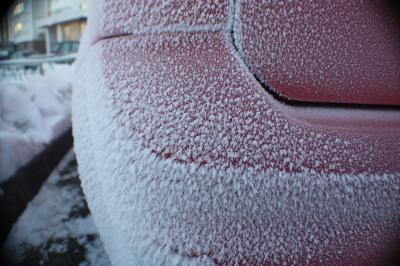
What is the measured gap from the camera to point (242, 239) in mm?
557

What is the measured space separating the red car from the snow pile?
3.59ft

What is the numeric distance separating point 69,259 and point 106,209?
0.72 metres

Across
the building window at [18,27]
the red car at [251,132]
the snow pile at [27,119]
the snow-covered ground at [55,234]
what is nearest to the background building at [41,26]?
the building window at [18,27]

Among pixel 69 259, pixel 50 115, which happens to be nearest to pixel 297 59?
pixel 69 259

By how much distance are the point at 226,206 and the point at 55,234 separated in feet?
3.76

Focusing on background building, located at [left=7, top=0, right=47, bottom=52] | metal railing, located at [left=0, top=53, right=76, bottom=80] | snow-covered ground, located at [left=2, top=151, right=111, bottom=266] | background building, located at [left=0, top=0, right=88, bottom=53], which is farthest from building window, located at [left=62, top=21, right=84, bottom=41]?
snow-covered ground, located at [left=2, top=151, right=111, bottom=266]

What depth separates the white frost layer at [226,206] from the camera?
54 cm

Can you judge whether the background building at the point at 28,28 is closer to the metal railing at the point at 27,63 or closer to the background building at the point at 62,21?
the background building at the point at 62,21

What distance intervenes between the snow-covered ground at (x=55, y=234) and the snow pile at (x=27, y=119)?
0.86 ft

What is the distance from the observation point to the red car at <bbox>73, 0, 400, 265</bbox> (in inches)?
21.4

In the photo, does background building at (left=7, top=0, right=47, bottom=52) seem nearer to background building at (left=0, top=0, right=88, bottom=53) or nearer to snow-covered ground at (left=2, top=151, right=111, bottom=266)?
background building at (left=0, top=0, right=88, bottom=53)

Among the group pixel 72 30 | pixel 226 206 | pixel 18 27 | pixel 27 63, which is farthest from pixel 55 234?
pixel 18 27

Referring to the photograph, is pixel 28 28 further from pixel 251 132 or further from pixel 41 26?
pixel 251 132

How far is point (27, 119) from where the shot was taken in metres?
1.74
